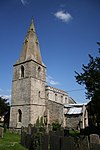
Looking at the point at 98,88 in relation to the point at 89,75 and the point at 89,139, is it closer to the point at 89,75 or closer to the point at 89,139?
the point at 89,75

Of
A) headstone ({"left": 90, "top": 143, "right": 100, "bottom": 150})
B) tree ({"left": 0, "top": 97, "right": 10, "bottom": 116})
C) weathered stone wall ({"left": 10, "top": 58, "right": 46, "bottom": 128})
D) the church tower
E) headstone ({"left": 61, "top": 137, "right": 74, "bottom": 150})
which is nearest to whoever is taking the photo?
headstone ({"left": 90, "top": 143, "right": 100, "bottom": 150})

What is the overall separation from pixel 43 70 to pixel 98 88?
27.0m

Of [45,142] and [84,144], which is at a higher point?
[84,144]

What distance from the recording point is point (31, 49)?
41781 mm

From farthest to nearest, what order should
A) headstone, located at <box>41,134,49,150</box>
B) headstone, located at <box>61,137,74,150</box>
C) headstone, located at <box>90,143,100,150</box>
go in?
headstone, located at <box>41,134,49,150</box> → headstone, located at <box>61,137,74,150</box> → headstone, located at <box>90,143,100,150</box>

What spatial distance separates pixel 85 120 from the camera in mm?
40500

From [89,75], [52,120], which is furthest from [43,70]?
[89,75]

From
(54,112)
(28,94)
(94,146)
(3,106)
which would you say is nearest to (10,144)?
(94,146)

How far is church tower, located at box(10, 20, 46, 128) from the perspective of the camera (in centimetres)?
3681

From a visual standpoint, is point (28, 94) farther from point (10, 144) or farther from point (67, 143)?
point (67, 143)

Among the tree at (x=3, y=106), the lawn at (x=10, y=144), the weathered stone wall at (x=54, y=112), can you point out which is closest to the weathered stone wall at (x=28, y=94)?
the weathered stone wall at (x=54, y=112)

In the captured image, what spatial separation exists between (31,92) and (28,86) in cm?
142

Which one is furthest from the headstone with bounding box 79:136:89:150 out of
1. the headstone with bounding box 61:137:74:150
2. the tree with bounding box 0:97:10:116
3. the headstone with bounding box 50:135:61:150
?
the tree with bounding box 0:97:10:116

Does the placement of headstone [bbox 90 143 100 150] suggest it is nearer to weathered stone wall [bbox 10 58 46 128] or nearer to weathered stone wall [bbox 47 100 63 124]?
weathered stone wall [bbox 10 58 46 128]
